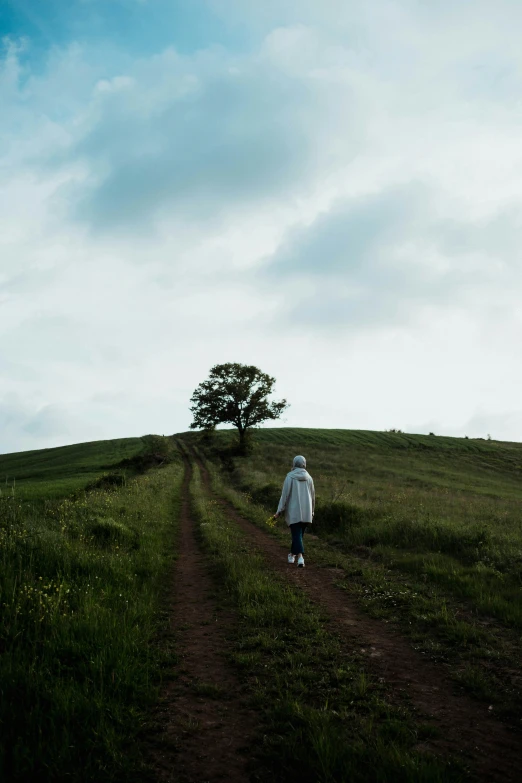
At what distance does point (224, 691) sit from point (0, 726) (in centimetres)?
215

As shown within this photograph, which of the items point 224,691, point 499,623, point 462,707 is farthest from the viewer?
point 499,623

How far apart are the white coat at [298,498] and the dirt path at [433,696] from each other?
2.65 metres

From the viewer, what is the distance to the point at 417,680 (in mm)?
5066

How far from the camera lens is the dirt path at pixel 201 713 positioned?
3.64 metres

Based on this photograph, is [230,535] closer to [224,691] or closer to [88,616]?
[88,616]

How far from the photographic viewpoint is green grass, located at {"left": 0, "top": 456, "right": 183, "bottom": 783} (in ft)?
12.0

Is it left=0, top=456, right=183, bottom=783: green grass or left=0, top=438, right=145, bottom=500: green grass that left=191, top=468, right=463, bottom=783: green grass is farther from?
left=0, top=438, right=145, bottom=500: green grass

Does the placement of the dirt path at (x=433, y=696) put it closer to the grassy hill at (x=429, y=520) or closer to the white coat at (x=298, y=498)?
the grassy hill at (x=429, y=520)

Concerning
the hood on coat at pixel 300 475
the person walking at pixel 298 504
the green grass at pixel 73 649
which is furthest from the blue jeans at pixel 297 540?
the green grass at pixel 73 649

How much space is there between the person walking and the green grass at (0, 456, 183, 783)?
3.13 metres

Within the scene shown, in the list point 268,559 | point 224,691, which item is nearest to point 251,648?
point 224,691

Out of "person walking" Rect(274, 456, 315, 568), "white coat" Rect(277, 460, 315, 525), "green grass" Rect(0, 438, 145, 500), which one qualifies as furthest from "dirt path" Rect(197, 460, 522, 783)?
"green grass" Rect(0, 438, 145, 500)

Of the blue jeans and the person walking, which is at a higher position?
the person walking

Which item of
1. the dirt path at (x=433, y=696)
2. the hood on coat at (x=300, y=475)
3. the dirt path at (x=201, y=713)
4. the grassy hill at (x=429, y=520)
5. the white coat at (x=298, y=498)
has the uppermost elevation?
the hood on coat at (x=300, y=475)
